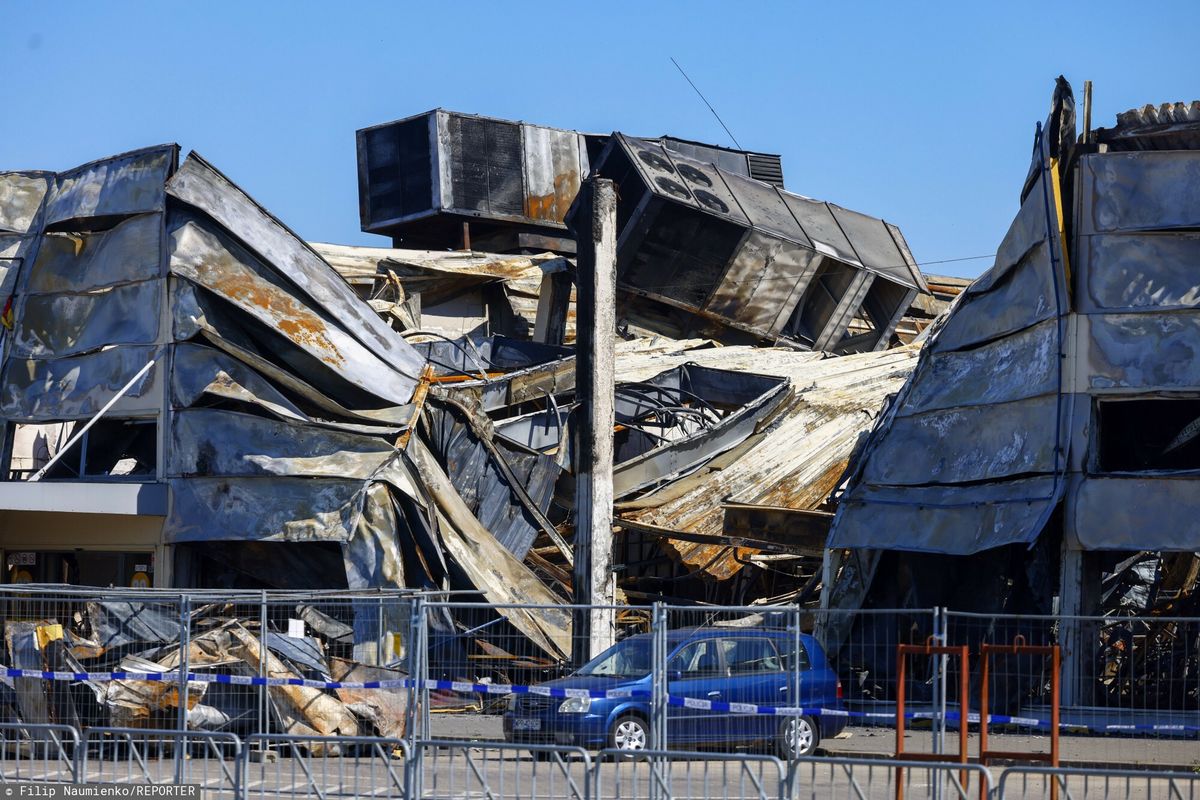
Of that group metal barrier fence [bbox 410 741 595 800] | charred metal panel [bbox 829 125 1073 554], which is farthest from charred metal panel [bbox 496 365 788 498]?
metal barrier fence [bbox 410 741 595 800]

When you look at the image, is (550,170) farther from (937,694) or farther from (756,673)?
(937,694)

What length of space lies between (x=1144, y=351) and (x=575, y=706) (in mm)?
9338

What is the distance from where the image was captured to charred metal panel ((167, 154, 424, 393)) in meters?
23.8

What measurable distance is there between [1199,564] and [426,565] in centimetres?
1176

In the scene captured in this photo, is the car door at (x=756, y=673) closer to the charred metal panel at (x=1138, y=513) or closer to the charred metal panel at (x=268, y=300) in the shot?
the charred metal panel at (x=1138, y=513)

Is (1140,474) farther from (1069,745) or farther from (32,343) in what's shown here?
(32,343)

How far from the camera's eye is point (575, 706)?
16.3 metres

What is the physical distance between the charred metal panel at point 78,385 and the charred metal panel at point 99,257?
120cm

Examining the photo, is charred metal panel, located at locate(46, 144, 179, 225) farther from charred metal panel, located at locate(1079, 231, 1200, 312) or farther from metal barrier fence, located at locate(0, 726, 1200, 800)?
charred metal panel, located at locate(1079, 231, 1200, 312)

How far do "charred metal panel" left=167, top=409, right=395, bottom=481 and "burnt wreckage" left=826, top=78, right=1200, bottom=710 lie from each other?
739 cm

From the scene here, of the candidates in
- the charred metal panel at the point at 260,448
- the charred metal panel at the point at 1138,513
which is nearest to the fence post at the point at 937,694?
the charred metal panel at the point at 1138,513

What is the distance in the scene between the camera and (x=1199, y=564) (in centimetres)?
2331

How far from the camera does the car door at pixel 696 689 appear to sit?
607 inches

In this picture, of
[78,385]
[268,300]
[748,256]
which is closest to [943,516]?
[268,300]
